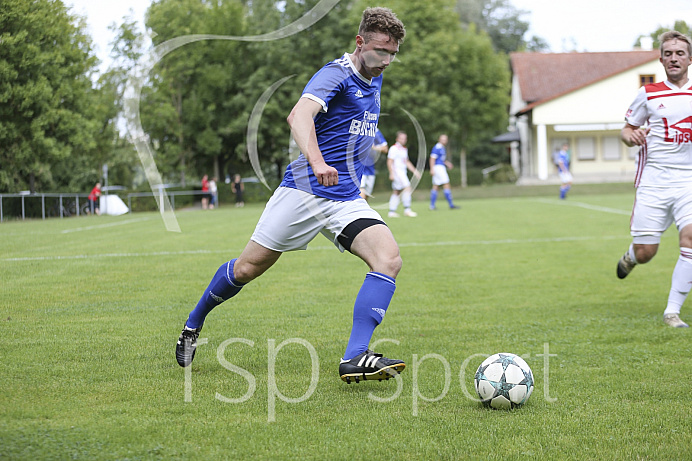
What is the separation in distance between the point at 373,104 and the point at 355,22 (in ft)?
131

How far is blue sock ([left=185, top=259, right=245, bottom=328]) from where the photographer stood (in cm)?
490

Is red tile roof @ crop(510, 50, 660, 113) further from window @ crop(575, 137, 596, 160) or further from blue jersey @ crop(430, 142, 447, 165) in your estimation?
blue jersey @ crop(430, 142, 447, 165)

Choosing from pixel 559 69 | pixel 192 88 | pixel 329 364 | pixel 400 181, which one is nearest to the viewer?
pixel 329 364

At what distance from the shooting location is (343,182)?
15.3 ft

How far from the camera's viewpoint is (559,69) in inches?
2288

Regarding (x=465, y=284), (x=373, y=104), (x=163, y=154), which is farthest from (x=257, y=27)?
(x=373, y=104)

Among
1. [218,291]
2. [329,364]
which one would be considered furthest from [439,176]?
[218,291]

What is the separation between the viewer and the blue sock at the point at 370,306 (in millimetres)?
4371

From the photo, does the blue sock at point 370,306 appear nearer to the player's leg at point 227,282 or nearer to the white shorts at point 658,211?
the player's leg at point 227,282

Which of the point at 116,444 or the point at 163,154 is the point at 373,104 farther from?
the point at 163,154

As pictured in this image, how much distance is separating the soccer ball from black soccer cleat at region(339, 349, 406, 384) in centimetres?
46

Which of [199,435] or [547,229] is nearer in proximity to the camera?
[199,435]

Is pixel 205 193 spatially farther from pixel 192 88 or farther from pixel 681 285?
pixel 681 285

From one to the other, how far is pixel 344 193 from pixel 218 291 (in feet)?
3.60
